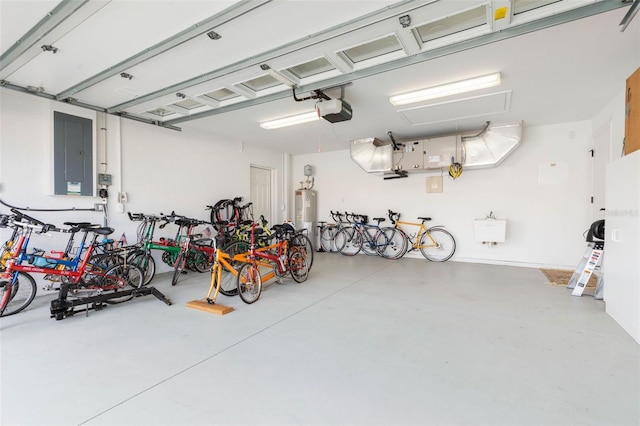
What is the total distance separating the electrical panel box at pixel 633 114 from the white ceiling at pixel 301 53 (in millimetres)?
286

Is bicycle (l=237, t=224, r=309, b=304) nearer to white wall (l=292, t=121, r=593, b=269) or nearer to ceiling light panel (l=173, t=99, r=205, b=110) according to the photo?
ceiling light panel (l=173, t=99, r=205, b=110)

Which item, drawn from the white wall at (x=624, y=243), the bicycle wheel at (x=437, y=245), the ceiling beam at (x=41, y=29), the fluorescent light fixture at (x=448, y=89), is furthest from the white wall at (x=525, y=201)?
the ceiling beam at (x=41, y=29)

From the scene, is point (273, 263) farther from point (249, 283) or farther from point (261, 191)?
Answer: point (261, 191)

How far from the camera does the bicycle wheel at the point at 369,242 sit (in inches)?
255

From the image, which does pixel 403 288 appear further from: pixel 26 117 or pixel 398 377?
pixel 26 117

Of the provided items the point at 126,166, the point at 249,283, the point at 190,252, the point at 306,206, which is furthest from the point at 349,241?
the point at 126,166

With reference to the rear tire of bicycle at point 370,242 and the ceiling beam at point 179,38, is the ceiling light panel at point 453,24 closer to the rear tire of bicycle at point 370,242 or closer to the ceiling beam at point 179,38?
the ceiling beam at point 179,38

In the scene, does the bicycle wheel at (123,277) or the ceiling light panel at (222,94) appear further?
the ceiling light panel at (222,94)

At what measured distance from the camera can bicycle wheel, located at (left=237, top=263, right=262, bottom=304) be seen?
328 centimetres

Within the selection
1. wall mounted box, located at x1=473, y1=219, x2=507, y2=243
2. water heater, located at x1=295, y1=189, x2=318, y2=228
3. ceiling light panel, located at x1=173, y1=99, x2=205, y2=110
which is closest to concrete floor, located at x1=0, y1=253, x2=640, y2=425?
wall mounted box, located at x1=473, y1=219, x2=507, y2=243

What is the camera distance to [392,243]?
6297mm

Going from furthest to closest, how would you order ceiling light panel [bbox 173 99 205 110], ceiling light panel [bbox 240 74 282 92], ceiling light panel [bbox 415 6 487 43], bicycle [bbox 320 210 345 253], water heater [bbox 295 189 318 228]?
water heater [bbox 295 189 318 228] < bicycle [bbox 320 210 345 253] < ceiling light panel [bbox 173 99 205 110] < ceiling light panel [bbox 240 74 282 92] < ceiling light panel [bbox 415 6 487 43]

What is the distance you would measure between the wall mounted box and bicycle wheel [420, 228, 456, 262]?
53 centimetres

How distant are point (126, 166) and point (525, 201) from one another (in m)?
6.80
